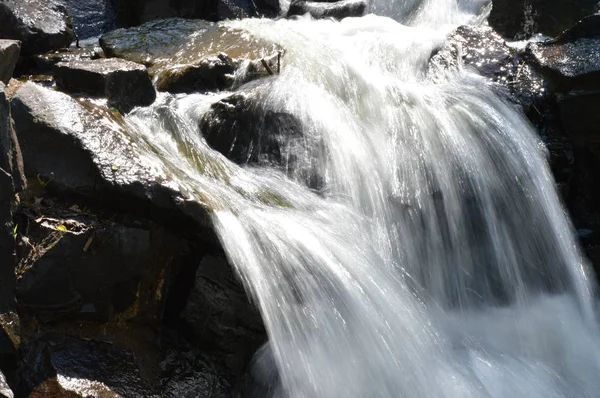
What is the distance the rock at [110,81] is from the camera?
4961 mm

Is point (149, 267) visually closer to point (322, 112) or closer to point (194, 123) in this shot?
point (194, 123)

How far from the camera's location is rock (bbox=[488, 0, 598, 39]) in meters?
7.50

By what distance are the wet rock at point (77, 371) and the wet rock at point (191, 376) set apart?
133 millimetres

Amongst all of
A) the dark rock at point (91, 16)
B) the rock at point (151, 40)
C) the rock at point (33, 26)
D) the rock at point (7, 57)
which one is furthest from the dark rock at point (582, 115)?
the dark rock at point (91, 16)

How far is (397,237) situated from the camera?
186 inches

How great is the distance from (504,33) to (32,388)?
6.23 meters

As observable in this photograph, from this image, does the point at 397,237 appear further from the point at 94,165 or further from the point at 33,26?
the point at 33,26

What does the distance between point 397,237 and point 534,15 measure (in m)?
4.22

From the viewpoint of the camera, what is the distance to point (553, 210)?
523 cm

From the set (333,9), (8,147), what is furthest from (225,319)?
(333,9)

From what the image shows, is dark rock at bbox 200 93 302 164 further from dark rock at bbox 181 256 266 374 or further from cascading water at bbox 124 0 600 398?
dark rock at bbox 181 256 266 374

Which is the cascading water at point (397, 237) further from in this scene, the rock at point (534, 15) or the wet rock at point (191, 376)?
the rock at point (534, 15)

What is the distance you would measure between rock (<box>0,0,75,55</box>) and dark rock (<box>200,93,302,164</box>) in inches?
90.6

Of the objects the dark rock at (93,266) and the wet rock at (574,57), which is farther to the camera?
the wet rock at (574,57)
